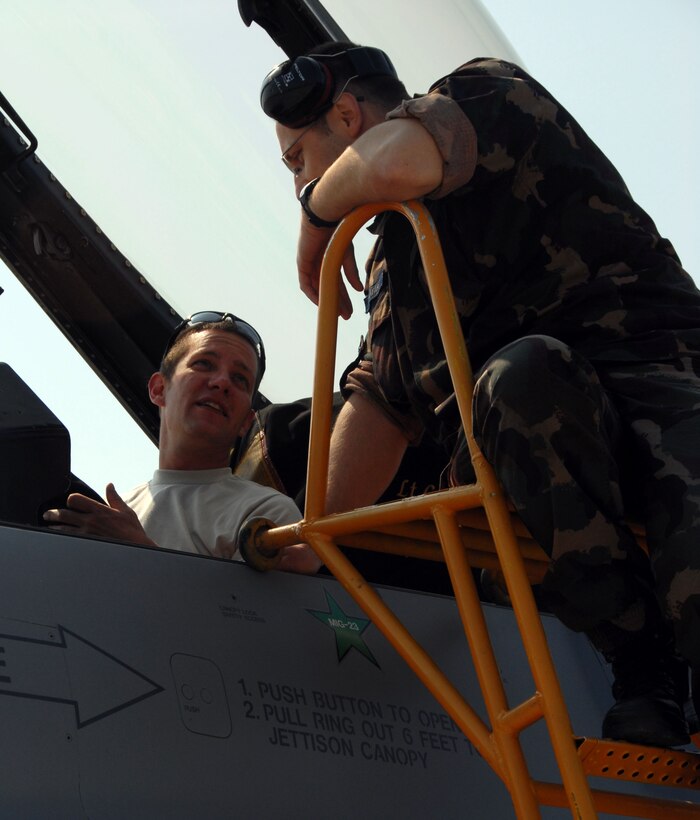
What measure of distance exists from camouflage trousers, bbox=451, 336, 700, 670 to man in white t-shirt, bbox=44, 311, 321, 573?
26.9 inches

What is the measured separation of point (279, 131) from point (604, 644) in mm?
1192

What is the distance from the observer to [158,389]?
120 inches

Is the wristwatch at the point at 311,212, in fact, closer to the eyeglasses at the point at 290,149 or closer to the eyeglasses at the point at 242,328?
the eyeglasses at the point at 290,149

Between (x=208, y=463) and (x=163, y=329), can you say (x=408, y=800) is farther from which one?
(x=163, y=329)

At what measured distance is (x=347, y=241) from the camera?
1961mm

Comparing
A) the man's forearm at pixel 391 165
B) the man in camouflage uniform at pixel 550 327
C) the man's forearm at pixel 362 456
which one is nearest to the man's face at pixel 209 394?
the man's forearm at pixel 362 456

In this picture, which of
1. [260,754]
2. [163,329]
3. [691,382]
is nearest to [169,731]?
[260,754]

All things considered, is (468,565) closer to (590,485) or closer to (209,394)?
(590,485)

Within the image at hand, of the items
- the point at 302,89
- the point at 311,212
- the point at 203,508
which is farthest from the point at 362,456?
the point at 302,89

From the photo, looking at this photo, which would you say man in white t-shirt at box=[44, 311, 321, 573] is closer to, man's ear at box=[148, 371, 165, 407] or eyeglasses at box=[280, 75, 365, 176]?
man's ear at box=[148, 371, 165, 407]

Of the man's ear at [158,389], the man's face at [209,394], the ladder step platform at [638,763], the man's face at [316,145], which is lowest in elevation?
the ladder step platform at [638,763]

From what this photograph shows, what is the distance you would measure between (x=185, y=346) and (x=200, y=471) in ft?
1.38

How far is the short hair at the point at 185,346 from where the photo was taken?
2934 millimetres

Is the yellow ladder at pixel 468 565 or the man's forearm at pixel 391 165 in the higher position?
the man's forearm at pixel 391 165
